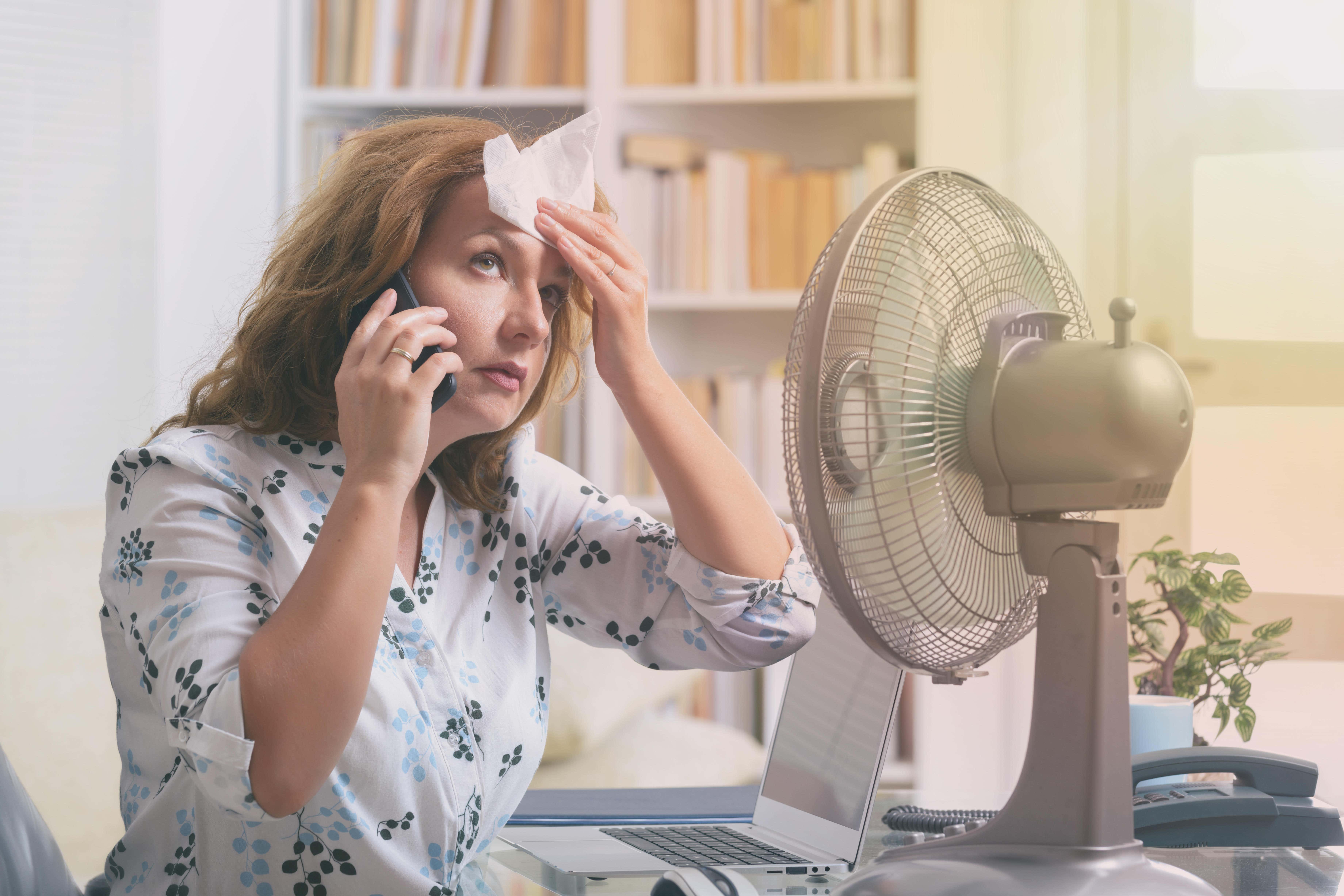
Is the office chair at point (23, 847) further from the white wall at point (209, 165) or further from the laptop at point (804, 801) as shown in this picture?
the white wall at point (209, 165)

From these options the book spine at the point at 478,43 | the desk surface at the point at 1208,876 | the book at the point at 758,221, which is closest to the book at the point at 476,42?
the book spine at the point at 478,43

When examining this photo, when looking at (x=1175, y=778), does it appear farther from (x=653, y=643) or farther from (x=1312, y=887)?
(x=653, y=643)

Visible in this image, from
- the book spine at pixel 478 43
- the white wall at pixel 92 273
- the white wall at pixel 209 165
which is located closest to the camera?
the white wall at pixel 92 273

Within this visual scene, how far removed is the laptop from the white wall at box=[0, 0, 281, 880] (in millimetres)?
704

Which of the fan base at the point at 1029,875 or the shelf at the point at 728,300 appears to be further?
the shelf at the point at 728,300

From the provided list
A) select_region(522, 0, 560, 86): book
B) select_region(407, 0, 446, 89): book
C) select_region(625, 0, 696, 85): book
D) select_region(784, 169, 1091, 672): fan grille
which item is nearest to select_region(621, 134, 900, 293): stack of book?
select_region(625, 0, 696, 85): book

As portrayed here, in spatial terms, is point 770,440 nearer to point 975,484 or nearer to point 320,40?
point 320,40

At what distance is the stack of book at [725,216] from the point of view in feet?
8.09

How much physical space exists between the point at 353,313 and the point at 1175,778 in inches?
32.5

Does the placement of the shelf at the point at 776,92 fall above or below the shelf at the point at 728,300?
above

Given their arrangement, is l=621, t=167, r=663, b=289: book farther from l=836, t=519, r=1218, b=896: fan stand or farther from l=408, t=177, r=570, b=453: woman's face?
l=836, t=519, r=1218, b=896: fan stand

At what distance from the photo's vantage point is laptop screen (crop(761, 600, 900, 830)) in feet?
2.89

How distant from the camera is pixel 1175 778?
99 cm

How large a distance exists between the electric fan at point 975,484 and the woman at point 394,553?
31 cm
